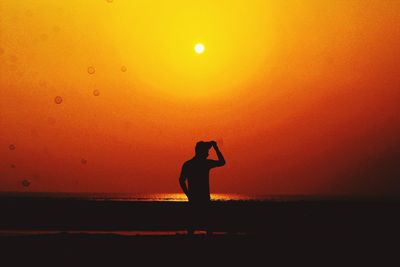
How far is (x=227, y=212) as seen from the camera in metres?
11.2

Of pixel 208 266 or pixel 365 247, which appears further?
pixel 365 247

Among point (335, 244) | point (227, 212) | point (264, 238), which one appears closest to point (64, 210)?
point (227, 212)

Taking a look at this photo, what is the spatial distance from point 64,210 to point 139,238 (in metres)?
9.28

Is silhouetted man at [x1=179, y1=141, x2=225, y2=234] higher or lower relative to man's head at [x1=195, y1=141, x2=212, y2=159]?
lower

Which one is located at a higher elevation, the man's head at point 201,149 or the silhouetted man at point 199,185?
the man's head at point 201,149

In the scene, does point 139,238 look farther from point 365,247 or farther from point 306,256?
point 365,247

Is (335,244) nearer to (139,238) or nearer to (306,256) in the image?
(306,256)

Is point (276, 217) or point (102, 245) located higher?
point (102, 245)

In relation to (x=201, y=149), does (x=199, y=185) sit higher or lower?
lower

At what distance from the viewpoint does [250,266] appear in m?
5.10

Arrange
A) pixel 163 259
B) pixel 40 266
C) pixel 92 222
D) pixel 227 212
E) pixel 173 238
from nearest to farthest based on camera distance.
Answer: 1. pixel 40 266
2. pixel 163 259
3. pixel 173 238
4. pixel 227 212
5. pixel 92 222

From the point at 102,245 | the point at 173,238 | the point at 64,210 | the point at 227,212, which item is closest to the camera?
the point at 102,245

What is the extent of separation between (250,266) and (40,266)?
7.82 ft

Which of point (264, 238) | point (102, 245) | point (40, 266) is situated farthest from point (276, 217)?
point (40, 266)
